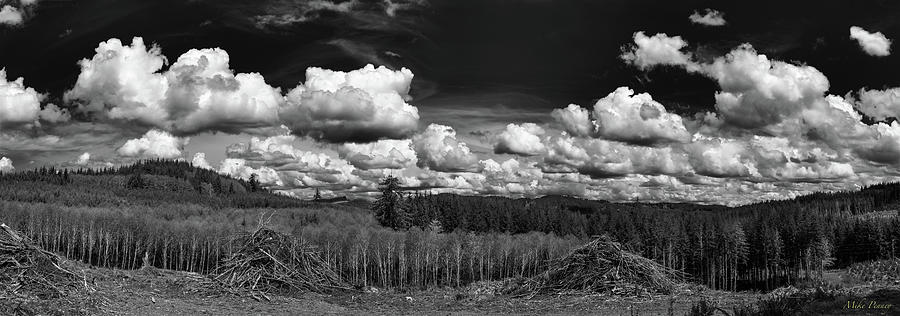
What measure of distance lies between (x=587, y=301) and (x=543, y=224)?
125580mm

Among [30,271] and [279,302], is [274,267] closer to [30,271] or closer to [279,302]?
[279,302]

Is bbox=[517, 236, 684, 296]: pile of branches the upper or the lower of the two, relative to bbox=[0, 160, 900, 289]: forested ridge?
upper

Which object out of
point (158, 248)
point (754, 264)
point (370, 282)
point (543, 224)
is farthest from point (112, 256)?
point (754, 264)

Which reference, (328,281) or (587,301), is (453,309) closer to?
(587,301)

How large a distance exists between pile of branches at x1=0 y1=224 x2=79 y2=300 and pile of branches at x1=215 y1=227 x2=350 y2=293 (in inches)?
303

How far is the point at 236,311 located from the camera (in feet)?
78.4

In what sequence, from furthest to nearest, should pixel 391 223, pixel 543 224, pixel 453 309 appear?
1. pixel 543 224
2. pixel 391 223
3. pixel 453 309

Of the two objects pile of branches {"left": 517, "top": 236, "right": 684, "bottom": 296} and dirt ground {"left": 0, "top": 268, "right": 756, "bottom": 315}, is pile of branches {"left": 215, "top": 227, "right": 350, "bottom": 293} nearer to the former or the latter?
dirt ground {"left": 0, "top": 268, "right": 756, "bottom": 315}

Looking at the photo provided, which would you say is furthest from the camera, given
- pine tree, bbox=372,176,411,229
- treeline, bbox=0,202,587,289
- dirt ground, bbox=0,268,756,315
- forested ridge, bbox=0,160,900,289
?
pine tree, bbox=372,176,411,229

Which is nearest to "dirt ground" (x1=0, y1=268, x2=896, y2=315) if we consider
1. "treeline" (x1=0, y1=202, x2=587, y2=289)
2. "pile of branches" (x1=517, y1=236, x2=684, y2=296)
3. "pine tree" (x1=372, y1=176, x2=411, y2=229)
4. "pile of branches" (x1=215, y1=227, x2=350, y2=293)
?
"pile of branches" (x1=517, y1=236, x2=684, y2=296)

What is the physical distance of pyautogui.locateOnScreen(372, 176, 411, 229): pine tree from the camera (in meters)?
114

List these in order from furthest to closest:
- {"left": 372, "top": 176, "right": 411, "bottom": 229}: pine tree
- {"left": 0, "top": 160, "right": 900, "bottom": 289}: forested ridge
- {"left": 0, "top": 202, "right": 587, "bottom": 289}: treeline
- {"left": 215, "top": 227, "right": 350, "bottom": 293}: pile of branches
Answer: {"left": 372, "top": 176, "right": 411, "bottom": 229}: pine tree < {"left": 0, "top": 160, "right": 900, "bottom": 289}: forested ridge < {"left": 0, "top": 202, "right": 587, "bottom": 289}: treeline < {"left": 215, "top": 227, "right": 350, "bottom": 293}: pile of branches

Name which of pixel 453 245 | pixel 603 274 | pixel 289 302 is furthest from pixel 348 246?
pixel 603 274

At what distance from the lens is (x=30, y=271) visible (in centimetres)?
2181
